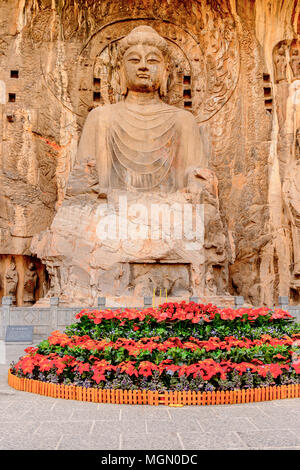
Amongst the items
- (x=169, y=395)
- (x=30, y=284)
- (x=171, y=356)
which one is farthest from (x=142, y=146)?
(x=169, y=395)

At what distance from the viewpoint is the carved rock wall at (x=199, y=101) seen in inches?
446

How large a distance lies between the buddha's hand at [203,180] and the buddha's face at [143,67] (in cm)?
226

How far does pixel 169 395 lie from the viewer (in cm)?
412

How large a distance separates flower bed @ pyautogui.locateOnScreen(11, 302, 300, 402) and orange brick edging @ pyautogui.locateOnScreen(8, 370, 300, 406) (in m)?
0.03

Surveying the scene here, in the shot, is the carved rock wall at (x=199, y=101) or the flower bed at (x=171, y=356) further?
the carved rock wall at (x=199, y=101)

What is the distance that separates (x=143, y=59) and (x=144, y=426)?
341 inches

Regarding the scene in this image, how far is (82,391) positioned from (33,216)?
24.4ft

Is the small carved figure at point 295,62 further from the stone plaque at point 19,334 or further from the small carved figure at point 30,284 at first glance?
the stone plaque at point 19,334

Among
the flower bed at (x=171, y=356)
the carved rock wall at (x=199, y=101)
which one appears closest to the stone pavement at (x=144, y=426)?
the flower bed at (x=171, y=356)

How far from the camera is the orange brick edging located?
4105mm

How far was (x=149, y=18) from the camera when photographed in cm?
1252

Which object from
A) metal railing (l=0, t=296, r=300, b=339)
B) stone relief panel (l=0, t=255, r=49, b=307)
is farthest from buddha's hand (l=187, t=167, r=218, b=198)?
stone relief panel (l=0, t=255, r=49, b=307)

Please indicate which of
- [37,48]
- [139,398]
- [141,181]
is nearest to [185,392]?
[139,398]

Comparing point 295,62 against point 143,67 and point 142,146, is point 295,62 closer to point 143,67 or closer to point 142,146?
point 143,67
